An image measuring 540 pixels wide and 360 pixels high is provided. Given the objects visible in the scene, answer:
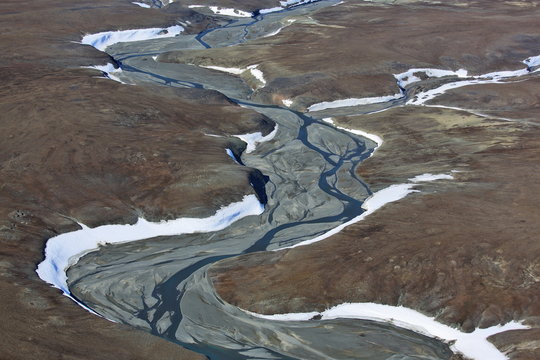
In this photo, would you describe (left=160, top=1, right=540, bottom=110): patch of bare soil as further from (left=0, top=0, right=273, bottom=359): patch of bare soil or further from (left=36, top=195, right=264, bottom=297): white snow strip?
(left=36, top=195, right=264, bottom=297): white snow strip

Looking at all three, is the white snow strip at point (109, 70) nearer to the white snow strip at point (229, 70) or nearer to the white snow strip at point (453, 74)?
the white snow strip at point (229, 70)

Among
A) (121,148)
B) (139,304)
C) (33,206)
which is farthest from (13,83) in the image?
(139,304)

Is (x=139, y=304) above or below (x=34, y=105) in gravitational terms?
below

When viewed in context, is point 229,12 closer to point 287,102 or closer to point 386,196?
point 287,102

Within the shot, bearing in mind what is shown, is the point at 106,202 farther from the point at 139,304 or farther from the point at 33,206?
the point at 139,304

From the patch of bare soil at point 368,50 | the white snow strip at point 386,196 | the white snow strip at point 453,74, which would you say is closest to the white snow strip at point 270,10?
the patch of bare soil at point 368,50

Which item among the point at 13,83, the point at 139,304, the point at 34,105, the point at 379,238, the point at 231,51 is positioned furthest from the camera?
the point at 231,51
